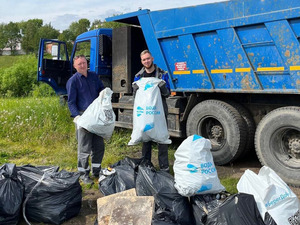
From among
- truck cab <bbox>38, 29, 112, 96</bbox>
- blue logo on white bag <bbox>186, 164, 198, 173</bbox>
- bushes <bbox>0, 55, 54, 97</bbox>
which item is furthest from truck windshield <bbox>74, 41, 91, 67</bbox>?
bushes <bbox>0, 55, 54, 97</bbox>

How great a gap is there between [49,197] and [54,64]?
16.9ft

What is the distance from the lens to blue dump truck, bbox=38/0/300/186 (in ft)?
13.3

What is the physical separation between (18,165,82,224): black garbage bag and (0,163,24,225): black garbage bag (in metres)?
0.07

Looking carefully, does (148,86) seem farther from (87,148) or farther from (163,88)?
(87,148)

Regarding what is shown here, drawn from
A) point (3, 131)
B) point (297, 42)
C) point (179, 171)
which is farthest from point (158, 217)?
point (3, 131)

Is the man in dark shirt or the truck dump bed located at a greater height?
the truck dump bed

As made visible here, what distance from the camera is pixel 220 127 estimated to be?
5.00m

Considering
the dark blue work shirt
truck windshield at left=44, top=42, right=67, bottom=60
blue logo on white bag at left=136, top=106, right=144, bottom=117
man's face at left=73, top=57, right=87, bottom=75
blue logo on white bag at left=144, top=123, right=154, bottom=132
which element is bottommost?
blue logo on white bag at left=144, top=123, right=154, bottom=132

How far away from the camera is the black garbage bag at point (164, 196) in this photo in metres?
2.87

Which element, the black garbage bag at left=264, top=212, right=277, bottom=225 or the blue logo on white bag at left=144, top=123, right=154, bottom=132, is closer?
the black garbage bag at left=264, top=212, right=277, bottom=225

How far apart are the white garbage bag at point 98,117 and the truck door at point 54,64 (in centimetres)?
407

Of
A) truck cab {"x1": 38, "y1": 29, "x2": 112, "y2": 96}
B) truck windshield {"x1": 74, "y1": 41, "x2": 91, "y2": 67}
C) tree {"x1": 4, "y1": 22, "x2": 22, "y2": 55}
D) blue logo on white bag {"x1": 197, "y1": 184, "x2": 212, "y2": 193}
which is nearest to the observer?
blue logo on white bag {"x1": 197, "y1": 184, "x2": 212, "y2": 193}

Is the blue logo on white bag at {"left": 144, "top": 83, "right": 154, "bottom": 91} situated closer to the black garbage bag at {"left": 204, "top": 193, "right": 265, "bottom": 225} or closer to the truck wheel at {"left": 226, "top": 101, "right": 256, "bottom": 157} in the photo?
the truck wheel at {"left": 226, "top": 101, "right": 256, "bottom": 157}

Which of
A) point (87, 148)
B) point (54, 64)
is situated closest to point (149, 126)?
point (87, 148)
